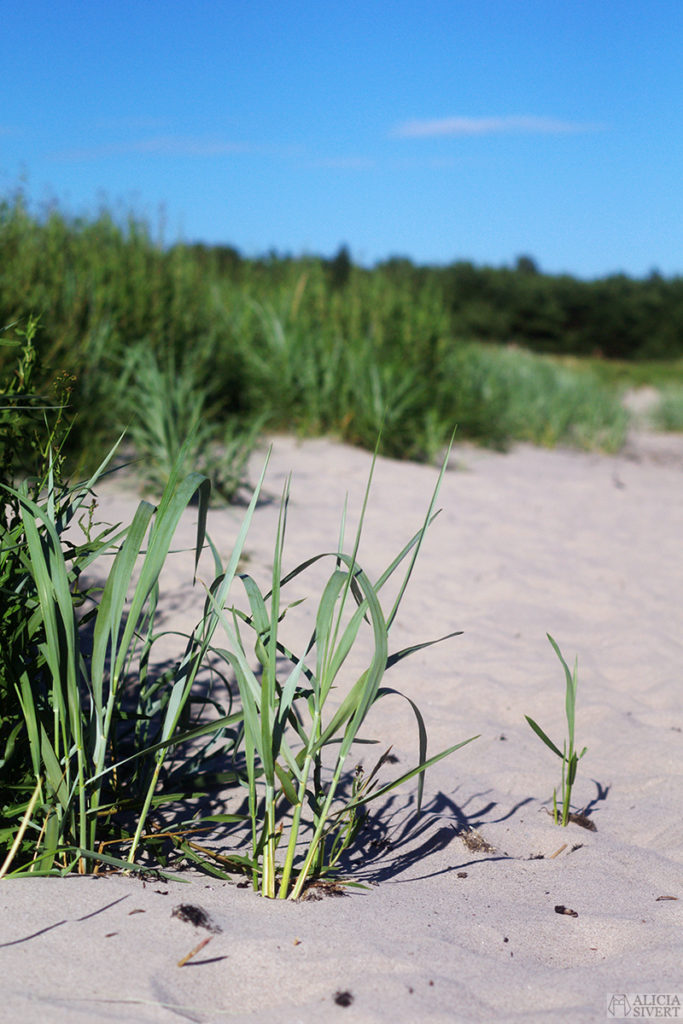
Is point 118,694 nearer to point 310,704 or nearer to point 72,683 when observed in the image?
point 72,683

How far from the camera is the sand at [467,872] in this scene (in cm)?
115

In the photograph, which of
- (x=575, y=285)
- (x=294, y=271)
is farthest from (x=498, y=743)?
(x=575, y=285)

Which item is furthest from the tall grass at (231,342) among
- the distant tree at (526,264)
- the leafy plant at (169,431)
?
the distant tree at (526,264)

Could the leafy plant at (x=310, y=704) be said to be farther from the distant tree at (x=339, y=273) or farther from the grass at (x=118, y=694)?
the distant tree at (x=339, y=273)

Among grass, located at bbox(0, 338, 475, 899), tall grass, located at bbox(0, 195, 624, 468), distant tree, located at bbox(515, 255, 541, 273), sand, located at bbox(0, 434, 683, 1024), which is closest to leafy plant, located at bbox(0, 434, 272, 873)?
grass, located at bbox(0, 338, 475, 899)

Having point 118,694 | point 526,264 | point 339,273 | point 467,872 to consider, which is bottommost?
point 467,872

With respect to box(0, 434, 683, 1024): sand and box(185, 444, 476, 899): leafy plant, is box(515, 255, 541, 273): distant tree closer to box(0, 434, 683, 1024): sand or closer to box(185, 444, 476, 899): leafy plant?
box(0, 434, 683, 1024): sand

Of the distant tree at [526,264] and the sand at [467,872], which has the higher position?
the distant tree at [526,264]

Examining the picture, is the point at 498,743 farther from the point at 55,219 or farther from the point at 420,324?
the point at 55,219

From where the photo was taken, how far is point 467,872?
65.6 inches

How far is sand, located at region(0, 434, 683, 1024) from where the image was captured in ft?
3.77

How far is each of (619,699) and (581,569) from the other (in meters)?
1.43

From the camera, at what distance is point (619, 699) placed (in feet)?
9.05

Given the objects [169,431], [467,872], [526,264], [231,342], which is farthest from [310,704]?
[526,264]
